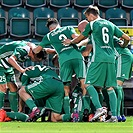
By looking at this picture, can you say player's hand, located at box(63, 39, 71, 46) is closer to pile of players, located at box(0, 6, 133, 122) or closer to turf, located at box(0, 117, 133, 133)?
pile of players, located at box(0, 6, 133, 122)

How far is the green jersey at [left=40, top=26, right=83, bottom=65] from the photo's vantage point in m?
7.84

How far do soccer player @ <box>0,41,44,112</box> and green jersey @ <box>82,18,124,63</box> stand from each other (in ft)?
3.15

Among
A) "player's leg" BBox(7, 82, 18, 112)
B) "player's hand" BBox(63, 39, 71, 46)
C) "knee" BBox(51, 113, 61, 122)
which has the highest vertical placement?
"player's hand" BBox(63, 39, 71, 46)

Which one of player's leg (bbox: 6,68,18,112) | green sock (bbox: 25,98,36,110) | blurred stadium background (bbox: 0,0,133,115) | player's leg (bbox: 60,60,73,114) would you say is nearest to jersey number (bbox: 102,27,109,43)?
player's leg (bbox: 60,60,73,114)

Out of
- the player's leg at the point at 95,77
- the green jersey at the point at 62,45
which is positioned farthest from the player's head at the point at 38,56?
the player's leg at the point at 95,77

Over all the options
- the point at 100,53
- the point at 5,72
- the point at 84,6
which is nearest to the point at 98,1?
the point at 84,6

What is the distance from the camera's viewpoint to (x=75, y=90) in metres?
8.24

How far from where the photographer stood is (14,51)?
8.12 metres

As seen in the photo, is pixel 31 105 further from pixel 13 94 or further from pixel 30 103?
pixel 13 94

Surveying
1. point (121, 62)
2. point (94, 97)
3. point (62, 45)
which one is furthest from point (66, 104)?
point (121, 62)

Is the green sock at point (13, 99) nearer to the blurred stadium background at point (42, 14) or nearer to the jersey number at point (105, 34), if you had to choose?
the jersey number at point (105, 34)

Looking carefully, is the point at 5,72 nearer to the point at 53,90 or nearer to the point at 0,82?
the point at 0,82

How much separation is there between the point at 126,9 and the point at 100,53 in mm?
7323

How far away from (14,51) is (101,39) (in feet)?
5.01
